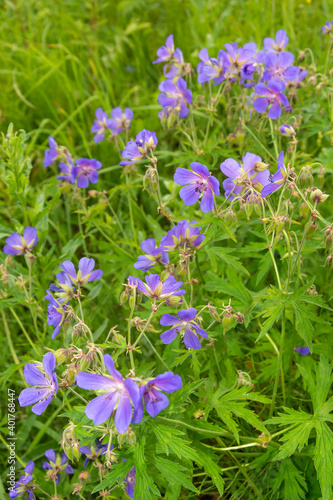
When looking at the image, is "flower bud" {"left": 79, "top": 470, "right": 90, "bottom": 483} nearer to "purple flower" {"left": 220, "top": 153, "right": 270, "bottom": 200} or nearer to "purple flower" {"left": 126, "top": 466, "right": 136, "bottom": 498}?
"purple flower" {"left": 126, "top": 466, "right": 136, "bottom": 498}

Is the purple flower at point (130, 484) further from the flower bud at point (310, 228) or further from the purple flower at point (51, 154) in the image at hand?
the purple flower at point (51, 154)

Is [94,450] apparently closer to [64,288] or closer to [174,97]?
[64,288]

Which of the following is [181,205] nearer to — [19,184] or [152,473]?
[19,184]

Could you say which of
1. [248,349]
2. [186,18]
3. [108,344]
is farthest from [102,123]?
[186,18]

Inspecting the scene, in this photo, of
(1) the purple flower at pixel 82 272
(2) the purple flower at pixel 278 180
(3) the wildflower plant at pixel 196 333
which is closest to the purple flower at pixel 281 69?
(3) the wildflower plant at pixel 196 333

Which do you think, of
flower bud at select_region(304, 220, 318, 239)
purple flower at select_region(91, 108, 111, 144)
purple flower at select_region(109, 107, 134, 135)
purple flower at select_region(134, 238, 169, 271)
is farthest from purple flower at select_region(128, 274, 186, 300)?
purple flower at select_region(91, 108, 111, 144)

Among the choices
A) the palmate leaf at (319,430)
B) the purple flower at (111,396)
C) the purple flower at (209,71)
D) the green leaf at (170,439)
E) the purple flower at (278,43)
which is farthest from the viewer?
the purple flower at (278,43)

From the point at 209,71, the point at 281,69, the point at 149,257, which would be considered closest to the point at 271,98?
the point at 281,69
